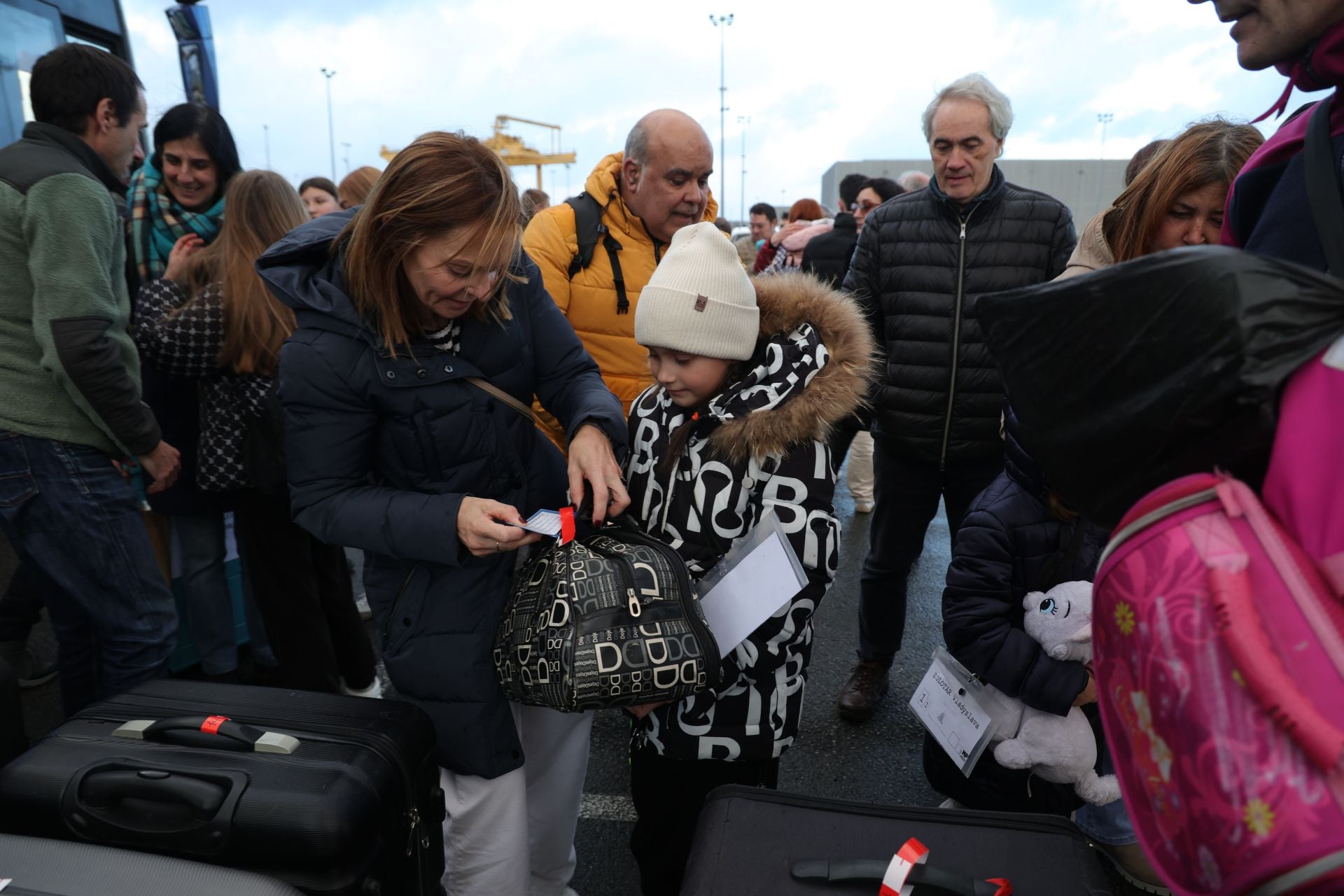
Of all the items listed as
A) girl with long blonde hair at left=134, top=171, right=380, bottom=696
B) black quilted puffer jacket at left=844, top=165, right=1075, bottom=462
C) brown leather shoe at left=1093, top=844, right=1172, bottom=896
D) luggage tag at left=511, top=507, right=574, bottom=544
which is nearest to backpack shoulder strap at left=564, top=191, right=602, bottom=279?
girl with long blonde hair at left=134, top=171, right=380, bottom=696

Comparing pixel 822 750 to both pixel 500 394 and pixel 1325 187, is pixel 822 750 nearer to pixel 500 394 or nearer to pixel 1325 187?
pixel 500 394

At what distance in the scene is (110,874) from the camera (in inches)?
45.0

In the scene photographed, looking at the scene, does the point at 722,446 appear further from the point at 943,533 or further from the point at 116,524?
the point at 943,533

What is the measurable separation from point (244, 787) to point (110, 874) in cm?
19

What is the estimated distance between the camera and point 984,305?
2.62 ft

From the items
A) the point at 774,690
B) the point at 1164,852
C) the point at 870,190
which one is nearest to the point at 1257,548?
the point at 1164,852

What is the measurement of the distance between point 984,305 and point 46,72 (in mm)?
2767

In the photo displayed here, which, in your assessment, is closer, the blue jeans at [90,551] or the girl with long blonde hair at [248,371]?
the blue jeans at [90,551]

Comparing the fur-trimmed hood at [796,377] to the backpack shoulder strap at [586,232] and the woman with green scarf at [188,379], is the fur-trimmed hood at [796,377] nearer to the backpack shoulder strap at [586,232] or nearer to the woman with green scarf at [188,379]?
the backpack shoulder strap at [586,232]

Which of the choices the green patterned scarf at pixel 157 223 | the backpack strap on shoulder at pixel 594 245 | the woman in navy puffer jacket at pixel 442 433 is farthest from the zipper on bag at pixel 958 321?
the green patterned scarf at pixel 157 223

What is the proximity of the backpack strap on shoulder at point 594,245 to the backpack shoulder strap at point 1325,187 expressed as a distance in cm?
187

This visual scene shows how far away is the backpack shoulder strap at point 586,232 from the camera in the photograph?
2494 millimetres

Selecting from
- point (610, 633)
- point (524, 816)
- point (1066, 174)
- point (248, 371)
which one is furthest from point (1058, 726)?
point (1066, 174)

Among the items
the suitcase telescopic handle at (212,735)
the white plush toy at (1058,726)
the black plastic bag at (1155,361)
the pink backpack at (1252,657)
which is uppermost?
the black plastic bag at (1155,361)
